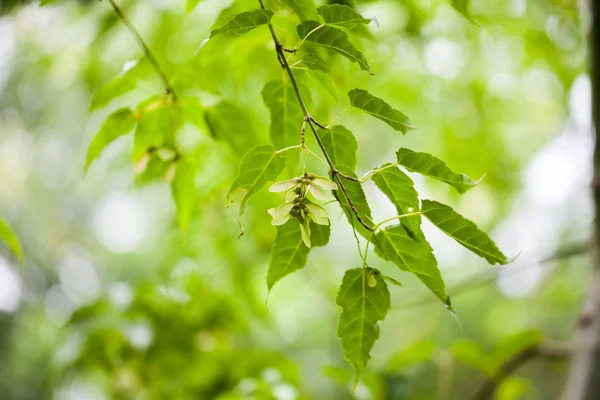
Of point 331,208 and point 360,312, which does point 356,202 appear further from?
point 331,208

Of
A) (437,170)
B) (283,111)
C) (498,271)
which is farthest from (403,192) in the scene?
(498,271)

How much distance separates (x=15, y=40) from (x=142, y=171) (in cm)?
116

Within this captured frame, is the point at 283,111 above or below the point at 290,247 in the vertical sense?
above

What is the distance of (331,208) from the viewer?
1.54 m

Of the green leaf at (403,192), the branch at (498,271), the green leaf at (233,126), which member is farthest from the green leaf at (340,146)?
the branch at (498,271)

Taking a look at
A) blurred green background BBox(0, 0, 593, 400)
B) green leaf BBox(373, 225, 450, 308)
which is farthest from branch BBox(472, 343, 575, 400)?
green leaf BBox(373, 225, 450, 308)

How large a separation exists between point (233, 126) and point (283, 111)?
11 cm

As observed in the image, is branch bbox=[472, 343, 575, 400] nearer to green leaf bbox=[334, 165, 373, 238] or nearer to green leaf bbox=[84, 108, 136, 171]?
green leaf bbox=[334, 165, 373, 238]

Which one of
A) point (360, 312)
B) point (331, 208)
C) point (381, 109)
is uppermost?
point (331, 208)

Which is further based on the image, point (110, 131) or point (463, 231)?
point (110, 131)

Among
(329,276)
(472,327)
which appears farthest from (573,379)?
(472,327)

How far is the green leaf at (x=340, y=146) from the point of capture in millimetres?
384

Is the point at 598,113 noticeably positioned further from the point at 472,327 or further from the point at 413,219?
the point at 472,327

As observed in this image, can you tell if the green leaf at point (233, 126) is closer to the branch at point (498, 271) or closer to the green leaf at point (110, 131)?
the green leaf at point (110, 131)
